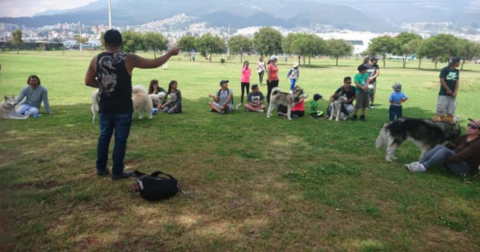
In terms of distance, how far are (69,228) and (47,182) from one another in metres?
1.76

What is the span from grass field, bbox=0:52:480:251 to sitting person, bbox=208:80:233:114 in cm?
304

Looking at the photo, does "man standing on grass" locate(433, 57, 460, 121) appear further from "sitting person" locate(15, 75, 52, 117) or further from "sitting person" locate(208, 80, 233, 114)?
"sitting person" locate(15, 75, 52, 117)

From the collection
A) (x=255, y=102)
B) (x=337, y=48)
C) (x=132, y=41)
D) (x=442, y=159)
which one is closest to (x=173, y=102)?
(x=255, y=102)

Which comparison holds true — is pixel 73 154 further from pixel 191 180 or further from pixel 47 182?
pixel 191 180

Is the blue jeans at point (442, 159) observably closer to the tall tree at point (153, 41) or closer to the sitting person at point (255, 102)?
the sitting person at point (255, 102)

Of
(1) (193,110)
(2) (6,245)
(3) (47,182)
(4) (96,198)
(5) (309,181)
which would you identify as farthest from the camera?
(1) (193,110)

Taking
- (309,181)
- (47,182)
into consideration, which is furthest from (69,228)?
(309,181)

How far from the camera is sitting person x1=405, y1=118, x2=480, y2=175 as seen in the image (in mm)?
5730

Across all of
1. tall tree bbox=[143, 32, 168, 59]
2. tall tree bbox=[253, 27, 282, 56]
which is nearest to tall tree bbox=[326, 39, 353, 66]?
tall tree bbox=[253, 27, 282, 56]

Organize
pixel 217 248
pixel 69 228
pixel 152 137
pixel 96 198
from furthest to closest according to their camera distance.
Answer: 1. pixel 152 137
2. pixel 96 198
3. pixel 69 228
4. pixel 217 248

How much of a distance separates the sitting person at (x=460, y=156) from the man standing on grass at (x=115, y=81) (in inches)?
204

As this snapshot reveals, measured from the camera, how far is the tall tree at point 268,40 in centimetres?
6856

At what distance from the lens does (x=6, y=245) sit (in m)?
1.35

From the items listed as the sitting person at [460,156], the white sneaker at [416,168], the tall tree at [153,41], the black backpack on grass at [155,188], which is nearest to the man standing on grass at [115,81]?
the black backpack on grass at [155,188]
